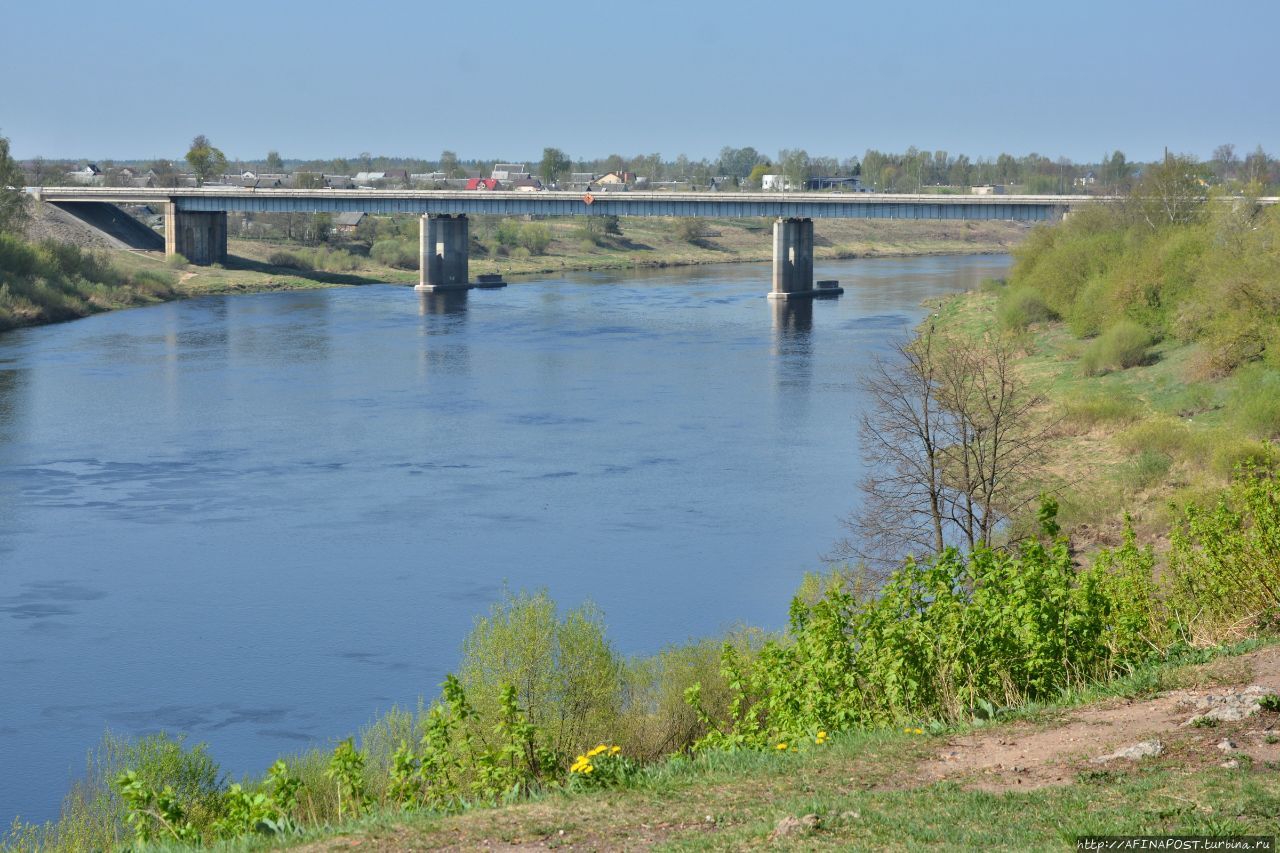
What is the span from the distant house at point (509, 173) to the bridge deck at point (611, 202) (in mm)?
67568

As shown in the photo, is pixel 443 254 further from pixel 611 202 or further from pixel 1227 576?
pixel 1227 576

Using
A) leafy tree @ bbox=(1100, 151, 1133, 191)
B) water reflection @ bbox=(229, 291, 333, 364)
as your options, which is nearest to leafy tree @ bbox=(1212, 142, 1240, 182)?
leafy tree @ bbox=(1100, 151, 1133, 191)

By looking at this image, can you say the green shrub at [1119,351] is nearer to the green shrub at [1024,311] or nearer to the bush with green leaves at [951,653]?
the green shrub at [1024,311]

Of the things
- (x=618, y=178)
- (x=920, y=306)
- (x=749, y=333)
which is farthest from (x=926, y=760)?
(x=618, y=178)

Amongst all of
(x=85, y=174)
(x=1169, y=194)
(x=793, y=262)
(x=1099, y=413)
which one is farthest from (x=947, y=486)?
(x=85, y=174)

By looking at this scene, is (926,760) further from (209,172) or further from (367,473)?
(209,172)

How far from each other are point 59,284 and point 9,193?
25.3 ft

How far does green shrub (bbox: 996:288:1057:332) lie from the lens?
56.2 m

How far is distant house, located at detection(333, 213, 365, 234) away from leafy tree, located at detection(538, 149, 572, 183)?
196 feet

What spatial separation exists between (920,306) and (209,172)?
92.1 meters

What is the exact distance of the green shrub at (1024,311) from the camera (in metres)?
56.2

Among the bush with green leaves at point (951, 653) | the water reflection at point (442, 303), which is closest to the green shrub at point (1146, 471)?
the bush with green leaves at point (951, 653)

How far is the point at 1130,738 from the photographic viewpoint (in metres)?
10.7

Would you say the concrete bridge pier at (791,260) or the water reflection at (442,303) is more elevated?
the concrete bridge pier at (791,260)
